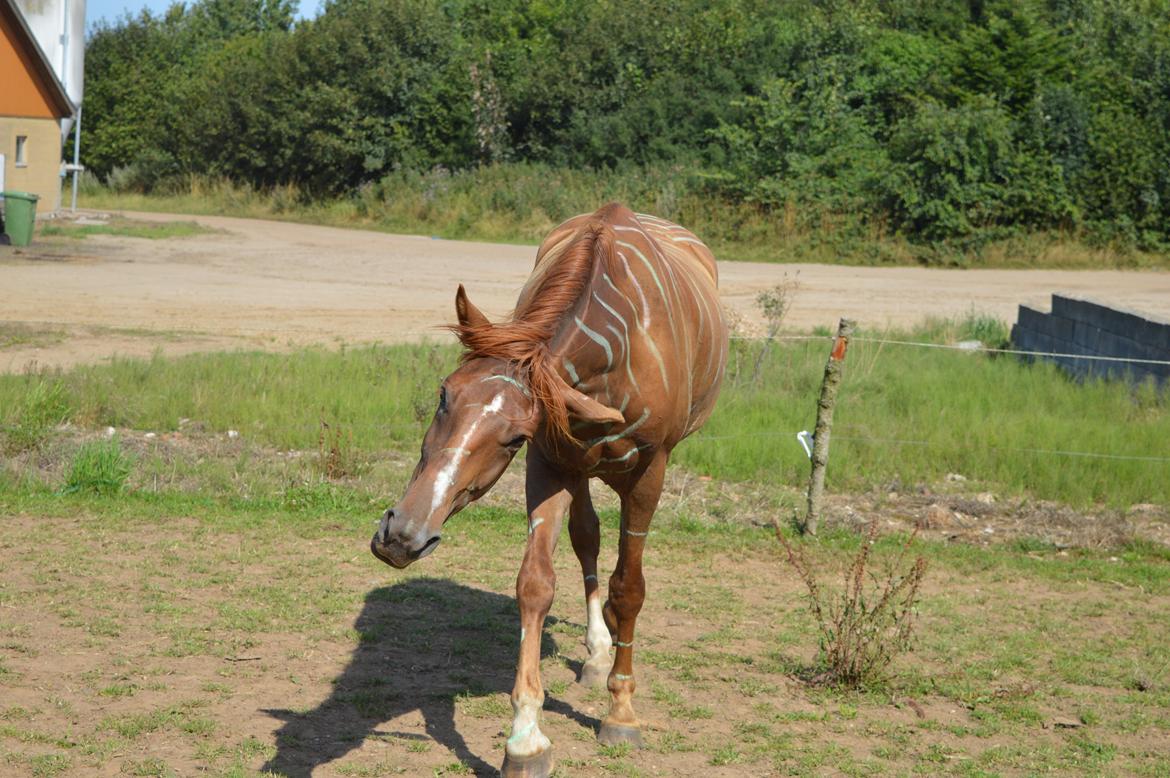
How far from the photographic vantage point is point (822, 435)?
8641 mm

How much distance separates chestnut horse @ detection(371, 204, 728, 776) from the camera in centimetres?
387

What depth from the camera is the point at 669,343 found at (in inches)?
191

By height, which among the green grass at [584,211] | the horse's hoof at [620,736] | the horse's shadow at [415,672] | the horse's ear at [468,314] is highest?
the green grass at [584,211]

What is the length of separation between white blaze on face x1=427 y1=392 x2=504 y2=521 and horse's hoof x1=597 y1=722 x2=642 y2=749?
1.70 metres

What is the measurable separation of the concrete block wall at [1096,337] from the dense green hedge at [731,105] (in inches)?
529

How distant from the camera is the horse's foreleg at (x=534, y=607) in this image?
4254 mm

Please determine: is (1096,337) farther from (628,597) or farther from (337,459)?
(628,597)

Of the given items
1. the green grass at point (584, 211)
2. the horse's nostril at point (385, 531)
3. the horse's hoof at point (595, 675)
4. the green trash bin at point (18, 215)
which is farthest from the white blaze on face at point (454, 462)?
the green grass at point (584, 211)

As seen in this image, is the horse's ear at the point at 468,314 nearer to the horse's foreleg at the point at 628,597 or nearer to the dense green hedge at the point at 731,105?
the horse's foreleg at the point at 628,597

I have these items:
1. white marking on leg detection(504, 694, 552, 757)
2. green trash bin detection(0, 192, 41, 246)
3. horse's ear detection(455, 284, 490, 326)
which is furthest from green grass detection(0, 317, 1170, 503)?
green trash bin detection(0, 192, 41, 246)

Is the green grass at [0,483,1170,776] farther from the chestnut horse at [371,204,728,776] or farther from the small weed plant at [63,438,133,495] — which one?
the chestnut horse at [371,204,728,776]

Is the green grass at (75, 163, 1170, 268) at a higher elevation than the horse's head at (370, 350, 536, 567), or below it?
higher

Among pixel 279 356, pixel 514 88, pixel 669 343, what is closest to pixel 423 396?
pixel 279 356

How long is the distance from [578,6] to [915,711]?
41.3m
